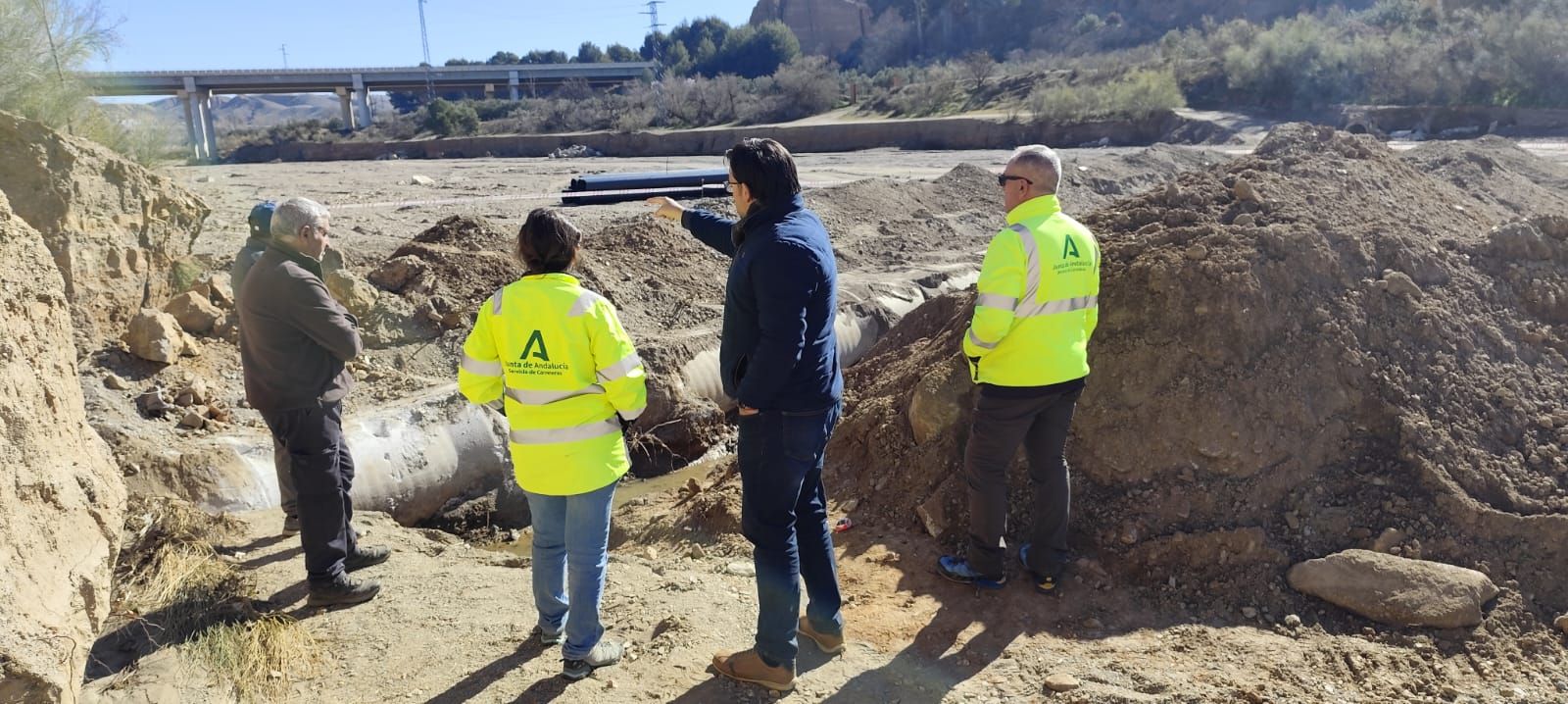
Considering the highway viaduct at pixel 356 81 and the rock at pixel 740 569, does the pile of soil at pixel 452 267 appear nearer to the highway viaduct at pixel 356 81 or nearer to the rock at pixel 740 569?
the rock at pixel 740 569

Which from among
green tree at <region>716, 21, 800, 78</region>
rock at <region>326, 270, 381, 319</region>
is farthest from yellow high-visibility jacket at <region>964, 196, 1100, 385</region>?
green tree at <region>716, 21, 800, 78</region>

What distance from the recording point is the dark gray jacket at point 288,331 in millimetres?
3922

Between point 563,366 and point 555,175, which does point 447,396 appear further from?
point 555,175

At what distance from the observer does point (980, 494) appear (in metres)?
4.11

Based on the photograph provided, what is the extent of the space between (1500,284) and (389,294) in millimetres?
7911

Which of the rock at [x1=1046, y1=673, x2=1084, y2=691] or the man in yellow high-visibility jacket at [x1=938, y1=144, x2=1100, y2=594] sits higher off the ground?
the man in yellow high-visibility jacket at [x1=938, y1=144, x2=1100, y2=594]

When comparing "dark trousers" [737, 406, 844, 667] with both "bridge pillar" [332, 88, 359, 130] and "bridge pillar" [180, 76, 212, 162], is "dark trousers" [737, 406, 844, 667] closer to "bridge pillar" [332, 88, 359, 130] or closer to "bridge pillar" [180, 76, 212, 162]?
"bridge pillar" [180, 76, 212, 162]

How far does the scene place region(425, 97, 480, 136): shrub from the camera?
4781 centimetres

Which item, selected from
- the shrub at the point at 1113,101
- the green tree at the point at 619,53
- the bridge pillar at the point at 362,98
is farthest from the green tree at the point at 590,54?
the shrub at the point at 1113,101

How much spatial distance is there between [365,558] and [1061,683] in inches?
125

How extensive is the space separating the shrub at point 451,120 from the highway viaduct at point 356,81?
1032 cm

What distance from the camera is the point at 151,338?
629 centimetres

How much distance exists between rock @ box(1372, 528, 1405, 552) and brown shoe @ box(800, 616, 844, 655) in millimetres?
2519

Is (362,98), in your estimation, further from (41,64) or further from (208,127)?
(41,64)
